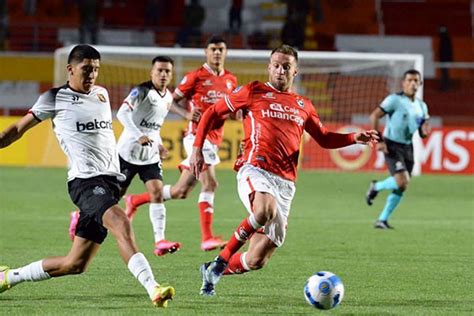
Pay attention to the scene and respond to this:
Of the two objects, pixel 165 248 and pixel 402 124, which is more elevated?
pixel 402 124


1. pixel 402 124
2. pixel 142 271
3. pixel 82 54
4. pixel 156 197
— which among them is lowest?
pixel 156 197

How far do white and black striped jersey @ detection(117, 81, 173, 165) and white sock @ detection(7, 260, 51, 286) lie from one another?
4.01m

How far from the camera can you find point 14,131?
7527mm

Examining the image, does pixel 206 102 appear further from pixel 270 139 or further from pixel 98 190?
pixel 98 190

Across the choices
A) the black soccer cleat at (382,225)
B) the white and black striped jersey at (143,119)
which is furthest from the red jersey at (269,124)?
the black soccer cleat at (382,225)

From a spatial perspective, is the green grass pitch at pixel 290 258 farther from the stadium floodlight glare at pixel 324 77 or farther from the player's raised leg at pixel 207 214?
the stadium floodlight glare at pixel 324 77

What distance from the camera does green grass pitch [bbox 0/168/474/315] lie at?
7953 millimetres

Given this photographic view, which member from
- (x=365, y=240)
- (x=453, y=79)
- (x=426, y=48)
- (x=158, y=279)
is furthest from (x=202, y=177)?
(x=426, y=48)

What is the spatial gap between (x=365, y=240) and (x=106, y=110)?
5.65 m

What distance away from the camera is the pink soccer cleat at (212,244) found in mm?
11547

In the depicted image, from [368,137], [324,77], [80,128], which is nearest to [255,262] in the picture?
[368,137]

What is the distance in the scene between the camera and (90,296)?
325 inches

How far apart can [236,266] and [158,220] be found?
9.56 feet

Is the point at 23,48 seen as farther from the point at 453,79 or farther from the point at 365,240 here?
the point at 365,240
